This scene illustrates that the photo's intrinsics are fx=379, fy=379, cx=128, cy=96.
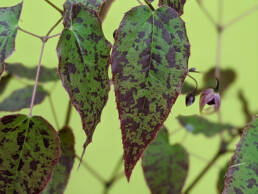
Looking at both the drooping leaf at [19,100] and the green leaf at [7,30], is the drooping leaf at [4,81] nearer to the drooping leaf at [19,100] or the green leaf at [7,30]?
the drooping leaf at [19,100]

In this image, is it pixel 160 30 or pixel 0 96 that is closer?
pixel 160 30

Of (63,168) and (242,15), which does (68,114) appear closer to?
(63,168)

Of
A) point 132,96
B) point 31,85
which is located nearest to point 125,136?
point 132,96

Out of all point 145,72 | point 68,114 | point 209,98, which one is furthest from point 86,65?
point 68,114

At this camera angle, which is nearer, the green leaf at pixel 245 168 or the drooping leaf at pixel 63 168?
the green leaf at pixel 245 168

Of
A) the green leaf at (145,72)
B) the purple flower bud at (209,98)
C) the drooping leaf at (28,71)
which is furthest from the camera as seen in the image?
the drooping leaf at (28,71)

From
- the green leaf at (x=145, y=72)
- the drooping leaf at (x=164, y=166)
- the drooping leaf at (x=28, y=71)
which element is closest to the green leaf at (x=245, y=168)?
the green leaf at (x=145, y=72)

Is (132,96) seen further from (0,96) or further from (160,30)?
(0,96)
